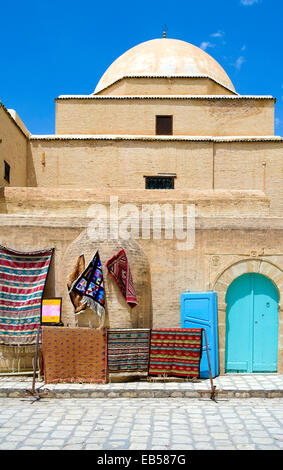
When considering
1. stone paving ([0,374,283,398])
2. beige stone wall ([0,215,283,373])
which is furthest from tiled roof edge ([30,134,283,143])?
stone paving ([0,374,283,398])

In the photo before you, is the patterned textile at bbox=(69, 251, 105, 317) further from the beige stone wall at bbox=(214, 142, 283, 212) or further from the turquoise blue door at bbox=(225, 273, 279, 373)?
the beige stone wall at bbox=(214, 142, 283, 212)

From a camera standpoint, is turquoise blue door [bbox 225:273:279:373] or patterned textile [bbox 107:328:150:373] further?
turquoise blue door [bbox 225:273:279:373]

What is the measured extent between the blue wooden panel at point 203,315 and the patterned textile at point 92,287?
5.43 feet

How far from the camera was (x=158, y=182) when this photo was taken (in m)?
14.2

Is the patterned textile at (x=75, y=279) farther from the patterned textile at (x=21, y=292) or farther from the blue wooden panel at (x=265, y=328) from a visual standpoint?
the blue wooden panel at (x=265, y=328)

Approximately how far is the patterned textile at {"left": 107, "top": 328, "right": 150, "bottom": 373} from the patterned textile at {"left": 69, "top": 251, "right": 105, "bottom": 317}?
549 millimetres

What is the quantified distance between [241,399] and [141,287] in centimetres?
275

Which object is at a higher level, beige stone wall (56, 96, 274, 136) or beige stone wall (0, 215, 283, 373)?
beige stone wall (56, 96, 274, 136)

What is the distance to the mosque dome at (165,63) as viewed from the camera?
647 inches

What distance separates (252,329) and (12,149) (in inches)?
326

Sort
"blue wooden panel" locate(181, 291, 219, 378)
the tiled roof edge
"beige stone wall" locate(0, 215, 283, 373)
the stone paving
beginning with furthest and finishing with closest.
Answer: the tiled roof edge, "beige stone wall" locate(0, 215, 283, 373), "blue wooden panel" locate(181, 291, 219, 378), the stone paving

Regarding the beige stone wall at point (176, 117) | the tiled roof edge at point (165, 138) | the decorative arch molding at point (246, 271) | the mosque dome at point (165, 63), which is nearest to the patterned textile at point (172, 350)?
the decorative arch molding at point (246, 271)

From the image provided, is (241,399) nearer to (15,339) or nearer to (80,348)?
(80,348)

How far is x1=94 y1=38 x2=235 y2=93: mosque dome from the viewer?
1644 cm
